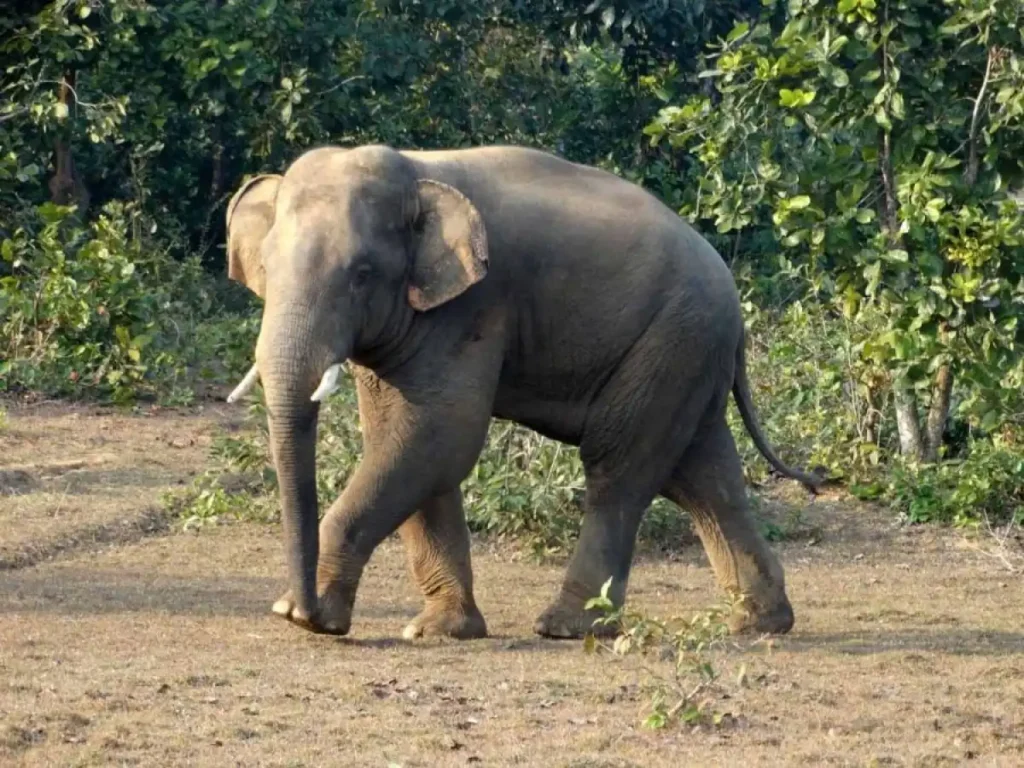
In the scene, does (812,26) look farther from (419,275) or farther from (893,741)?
(893,741)

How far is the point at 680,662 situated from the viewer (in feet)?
22.1

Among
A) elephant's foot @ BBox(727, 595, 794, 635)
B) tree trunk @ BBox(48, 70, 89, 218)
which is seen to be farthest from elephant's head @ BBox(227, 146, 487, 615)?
tree trunk @ BBox(48, 70, 89, 218)

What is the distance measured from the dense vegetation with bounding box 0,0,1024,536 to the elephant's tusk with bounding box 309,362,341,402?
121 inches

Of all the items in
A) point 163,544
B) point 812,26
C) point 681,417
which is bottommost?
point 163,544

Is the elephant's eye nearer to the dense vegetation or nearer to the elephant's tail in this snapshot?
the elephant's tail

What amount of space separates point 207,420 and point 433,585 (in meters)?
5.57

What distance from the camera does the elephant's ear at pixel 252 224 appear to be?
8078 mm

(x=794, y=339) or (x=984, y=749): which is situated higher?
(x=794, y=339)

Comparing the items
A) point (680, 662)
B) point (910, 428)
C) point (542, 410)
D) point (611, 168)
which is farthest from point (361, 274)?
point (611, 168)

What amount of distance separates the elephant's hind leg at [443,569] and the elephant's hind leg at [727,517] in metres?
0.97

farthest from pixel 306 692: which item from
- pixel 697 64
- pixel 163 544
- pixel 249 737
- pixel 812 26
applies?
pixel 697 64

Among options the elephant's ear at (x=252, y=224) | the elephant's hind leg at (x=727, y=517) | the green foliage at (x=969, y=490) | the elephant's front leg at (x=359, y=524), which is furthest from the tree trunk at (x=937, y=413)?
the elephant's ear at (x=252, y=224)

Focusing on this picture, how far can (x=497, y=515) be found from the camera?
10.6m

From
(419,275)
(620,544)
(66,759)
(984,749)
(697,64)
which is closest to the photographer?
(66,759)
